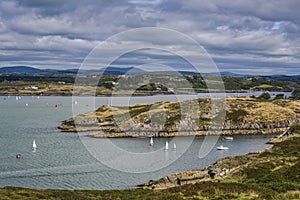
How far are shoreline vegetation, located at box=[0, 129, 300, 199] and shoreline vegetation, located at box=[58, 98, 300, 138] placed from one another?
64.7 meters

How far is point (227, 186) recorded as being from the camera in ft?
143

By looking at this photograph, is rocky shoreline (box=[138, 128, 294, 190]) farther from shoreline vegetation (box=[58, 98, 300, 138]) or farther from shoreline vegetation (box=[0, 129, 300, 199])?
shoreline vegetation (box=[58, 98, 300, 138])

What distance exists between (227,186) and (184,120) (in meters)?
88.9

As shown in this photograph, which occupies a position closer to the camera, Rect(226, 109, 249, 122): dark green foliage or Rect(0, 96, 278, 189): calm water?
Rect(0, 96, 278, 189): calm water

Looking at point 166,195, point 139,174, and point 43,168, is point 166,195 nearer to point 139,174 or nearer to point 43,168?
point 139,174

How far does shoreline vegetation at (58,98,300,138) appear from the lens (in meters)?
128

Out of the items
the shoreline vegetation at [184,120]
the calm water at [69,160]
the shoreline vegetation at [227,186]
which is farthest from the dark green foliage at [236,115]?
the shoreline vegetation at [227,186]

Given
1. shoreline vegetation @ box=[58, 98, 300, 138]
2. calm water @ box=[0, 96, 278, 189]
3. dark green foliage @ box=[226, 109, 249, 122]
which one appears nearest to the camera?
calm water @ box=[0, 96, 278, 189]

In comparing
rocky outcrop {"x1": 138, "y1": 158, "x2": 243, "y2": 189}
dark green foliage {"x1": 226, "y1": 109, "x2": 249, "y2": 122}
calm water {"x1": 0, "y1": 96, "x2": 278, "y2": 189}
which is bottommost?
calm water {"x1": 0, "y1": 96, "x2": 278, "y2": 189}

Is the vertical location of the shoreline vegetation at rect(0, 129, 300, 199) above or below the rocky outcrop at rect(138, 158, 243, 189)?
above

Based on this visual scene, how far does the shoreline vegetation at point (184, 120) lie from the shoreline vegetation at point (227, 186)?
64666 millimetres

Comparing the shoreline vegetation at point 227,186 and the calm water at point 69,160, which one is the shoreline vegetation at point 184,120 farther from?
the shoreline vegetation at point 227,186

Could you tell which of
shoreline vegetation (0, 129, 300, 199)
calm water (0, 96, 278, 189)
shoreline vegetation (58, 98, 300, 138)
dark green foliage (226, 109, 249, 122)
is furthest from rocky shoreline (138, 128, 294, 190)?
dark green foliage (226, 109, 249, 122)

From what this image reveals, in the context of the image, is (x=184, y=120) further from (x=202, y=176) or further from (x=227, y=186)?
(x=227, y=186)
